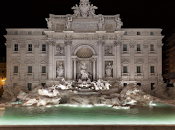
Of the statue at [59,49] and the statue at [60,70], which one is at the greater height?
the statue at [59,49]

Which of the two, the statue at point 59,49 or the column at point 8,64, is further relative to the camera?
the column at point 8,64

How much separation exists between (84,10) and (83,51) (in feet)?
24.0

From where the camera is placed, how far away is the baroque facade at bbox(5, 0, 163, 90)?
3022cm

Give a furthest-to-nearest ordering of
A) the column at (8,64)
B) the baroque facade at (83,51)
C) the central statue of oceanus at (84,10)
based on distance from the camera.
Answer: the column at (8,64) < the central statue of oceanus at (84,10) < the baroque facade at (83,51)

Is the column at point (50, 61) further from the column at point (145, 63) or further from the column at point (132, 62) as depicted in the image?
the column at point (145, 63)

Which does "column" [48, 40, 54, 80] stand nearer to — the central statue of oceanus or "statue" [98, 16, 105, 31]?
the central statue of oceanus

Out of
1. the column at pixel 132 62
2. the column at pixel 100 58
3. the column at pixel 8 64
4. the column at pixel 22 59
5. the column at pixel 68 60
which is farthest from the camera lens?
the column at pixel 132 62

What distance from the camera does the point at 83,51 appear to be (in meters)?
31.8

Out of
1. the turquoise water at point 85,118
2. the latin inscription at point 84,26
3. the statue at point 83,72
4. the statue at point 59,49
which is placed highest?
the latin inscription at point 84,26

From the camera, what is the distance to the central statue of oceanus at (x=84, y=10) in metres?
30.5

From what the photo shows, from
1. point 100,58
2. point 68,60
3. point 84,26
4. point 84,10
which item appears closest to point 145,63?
point 100,58

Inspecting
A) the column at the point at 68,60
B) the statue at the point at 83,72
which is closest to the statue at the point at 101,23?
the column at the point at 68,60

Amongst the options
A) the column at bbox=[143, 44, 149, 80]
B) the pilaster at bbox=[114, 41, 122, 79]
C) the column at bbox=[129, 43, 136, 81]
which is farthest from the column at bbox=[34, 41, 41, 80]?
the column at bbox=[143, 44, 149, 80]

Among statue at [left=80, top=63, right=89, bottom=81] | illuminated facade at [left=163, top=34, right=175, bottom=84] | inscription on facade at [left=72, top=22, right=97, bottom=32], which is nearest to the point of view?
statue at [left=80, top=63, right=89, bottom=81]
